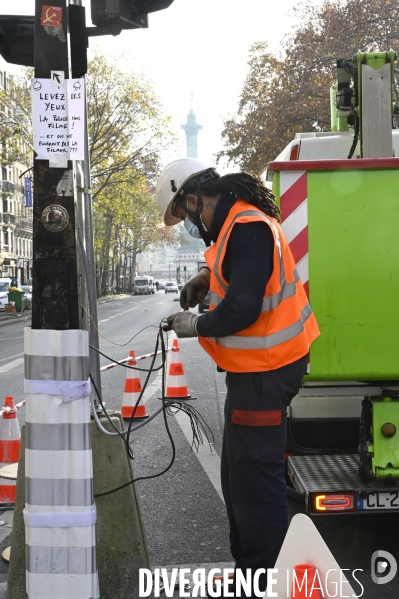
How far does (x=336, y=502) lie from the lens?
392 centimetres

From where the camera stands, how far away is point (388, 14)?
24125 millimetres

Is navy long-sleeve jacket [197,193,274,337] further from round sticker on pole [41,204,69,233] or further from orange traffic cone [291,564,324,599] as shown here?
orange traffic cone [291,564,324,599]

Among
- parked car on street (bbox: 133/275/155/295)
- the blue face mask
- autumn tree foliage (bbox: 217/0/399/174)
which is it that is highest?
autumn tree foliage (bbox: 217/0/399/174)

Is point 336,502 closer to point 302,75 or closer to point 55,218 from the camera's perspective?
point 55,218

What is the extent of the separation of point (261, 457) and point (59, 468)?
0.83 metres

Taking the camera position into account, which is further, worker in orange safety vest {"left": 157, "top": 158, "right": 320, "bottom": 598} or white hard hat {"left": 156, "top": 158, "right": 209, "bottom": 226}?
white hard hat {"left": 156, "top": 158, "right": 209, "bottom": 226}

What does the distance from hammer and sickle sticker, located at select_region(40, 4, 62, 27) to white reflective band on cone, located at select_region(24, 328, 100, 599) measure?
1256 mm

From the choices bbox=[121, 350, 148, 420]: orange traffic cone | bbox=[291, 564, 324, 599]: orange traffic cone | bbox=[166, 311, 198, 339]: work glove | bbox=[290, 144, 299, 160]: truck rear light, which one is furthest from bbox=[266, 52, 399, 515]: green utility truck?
bbox=[121, 350, 148, 420]: orange traffic cone

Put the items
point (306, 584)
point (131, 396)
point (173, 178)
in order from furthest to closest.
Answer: point (131, 396), point (173, 178), point (306, 584)

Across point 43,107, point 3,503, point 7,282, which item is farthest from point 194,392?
point 7,282

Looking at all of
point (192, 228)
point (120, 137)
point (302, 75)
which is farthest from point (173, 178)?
point (120, 137)

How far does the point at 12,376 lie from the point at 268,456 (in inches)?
414

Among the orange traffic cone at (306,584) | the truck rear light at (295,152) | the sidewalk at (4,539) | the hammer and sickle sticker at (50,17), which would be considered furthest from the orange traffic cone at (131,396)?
the orange traffic cone at (306,584)

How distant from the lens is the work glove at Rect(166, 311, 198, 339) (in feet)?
11.6
